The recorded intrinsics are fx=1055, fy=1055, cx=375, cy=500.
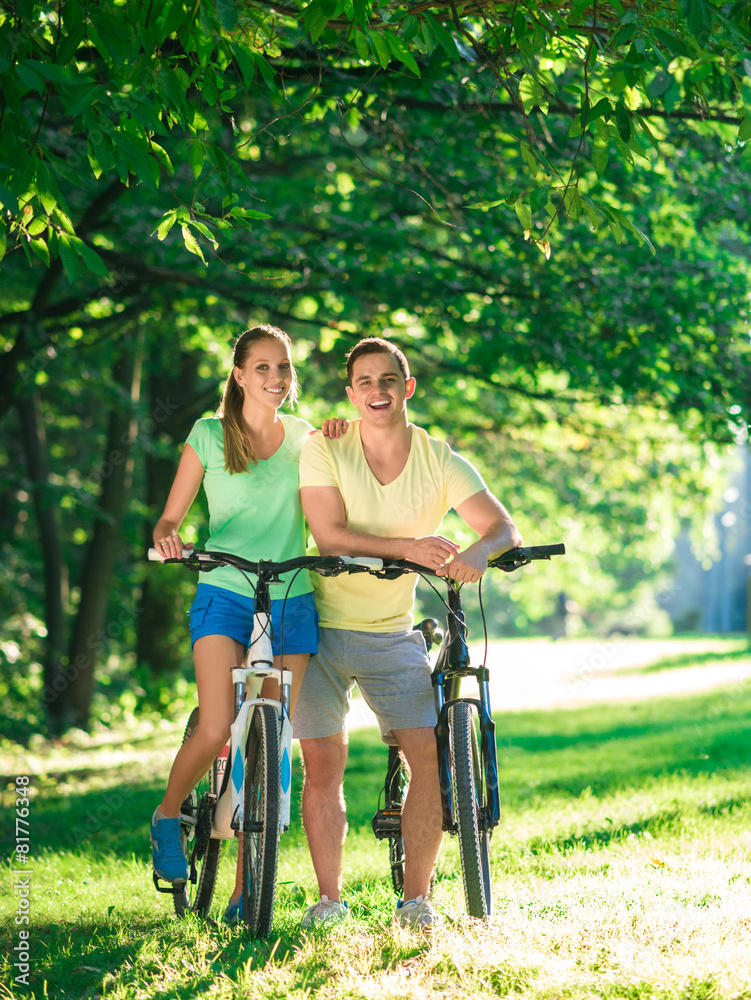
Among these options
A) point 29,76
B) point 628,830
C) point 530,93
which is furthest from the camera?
point 628,830

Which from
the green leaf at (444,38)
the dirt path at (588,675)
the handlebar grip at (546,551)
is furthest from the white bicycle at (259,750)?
the dirt path at (588,675)

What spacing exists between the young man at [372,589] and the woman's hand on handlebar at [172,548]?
48 centimetres

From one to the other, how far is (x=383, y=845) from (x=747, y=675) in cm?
1344

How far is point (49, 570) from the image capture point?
12.8 metres

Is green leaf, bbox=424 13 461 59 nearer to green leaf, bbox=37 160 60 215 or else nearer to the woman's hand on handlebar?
green leaf, bbox=37 160 60 215

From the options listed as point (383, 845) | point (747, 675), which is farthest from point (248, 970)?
Result: point (747, 675)

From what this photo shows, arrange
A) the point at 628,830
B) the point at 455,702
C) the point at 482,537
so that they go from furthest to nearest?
1. the point at 628,830
2. the point at 482,537
3. the point at 455,702

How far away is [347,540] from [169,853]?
1.45 metres

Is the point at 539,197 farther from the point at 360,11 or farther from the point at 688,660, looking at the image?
the point at 688,660

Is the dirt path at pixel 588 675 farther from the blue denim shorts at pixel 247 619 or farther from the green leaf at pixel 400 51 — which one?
the green leaf at pixel 400 51

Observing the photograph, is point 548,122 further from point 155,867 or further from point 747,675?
point 747,675

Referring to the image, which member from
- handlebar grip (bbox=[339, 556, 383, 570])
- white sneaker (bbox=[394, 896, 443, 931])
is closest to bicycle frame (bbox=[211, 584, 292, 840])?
handlebar grip (bbox=[339, 556, 383, 570])

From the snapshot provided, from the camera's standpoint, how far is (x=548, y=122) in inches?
299

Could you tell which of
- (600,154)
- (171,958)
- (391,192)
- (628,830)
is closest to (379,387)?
(600,154)
